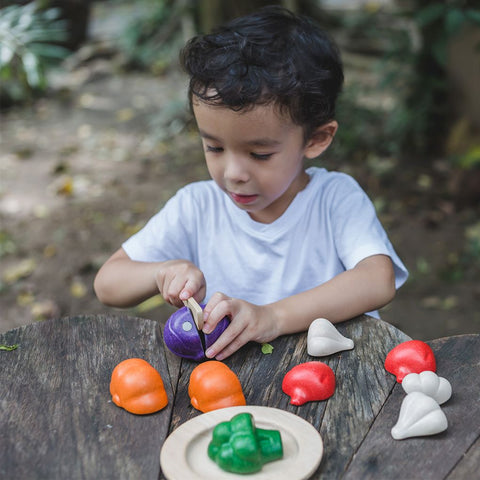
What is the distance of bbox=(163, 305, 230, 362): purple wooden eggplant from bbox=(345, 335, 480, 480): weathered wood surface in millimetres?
460

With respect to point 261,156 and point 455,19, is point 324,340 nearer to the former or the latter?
point 261,156

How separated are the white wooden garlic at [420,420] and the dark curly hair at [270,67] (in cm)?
89

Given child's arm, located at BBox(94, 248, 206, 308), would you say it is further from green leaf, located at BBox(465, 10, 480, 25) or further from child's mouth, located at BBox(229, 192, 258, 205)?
green leaf, located at BBox(465, 10, 480, 25)

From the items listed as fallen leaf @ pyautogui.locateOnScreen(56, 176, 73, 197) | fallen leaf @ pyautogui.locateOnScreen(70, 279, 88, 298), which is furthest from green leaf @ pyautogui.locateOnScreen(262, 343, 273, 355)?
fallen leaf @ pyautogui.locateOnScreen(56, 176, 73, 197)

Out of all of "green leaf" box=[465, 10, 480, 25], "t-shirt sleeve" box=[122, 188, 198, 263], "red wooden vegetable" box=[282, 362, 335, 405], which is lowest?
"green leaf" box=[465, 10, 480, 25]

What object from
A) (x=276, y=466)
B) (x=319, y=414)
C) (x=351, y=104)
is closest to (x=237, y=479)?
(x=276, y=466)

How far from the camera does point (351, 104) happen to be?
17.4ft

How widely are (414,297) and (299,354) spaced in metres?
2.44

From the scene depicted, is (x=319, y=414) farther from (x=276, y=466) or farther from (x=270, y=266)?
(x=270, y=266)

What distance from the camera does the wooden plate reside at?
45.5 inches

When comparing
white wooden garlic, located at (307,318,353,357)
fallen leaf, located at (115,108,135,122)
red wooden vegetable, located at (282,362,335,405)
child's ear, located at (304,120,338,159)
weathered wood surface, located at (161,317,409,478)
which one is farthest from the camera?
fallen leaf, located at (115,108,135,122)

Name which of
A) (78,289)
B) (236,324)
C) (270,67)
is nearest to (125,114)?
(78,289)

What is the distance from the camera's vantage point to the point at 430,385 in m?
1.33

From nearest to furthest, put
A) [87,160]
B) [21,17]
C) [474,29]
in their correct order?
[21,17]
[474,29]
[87,160]
